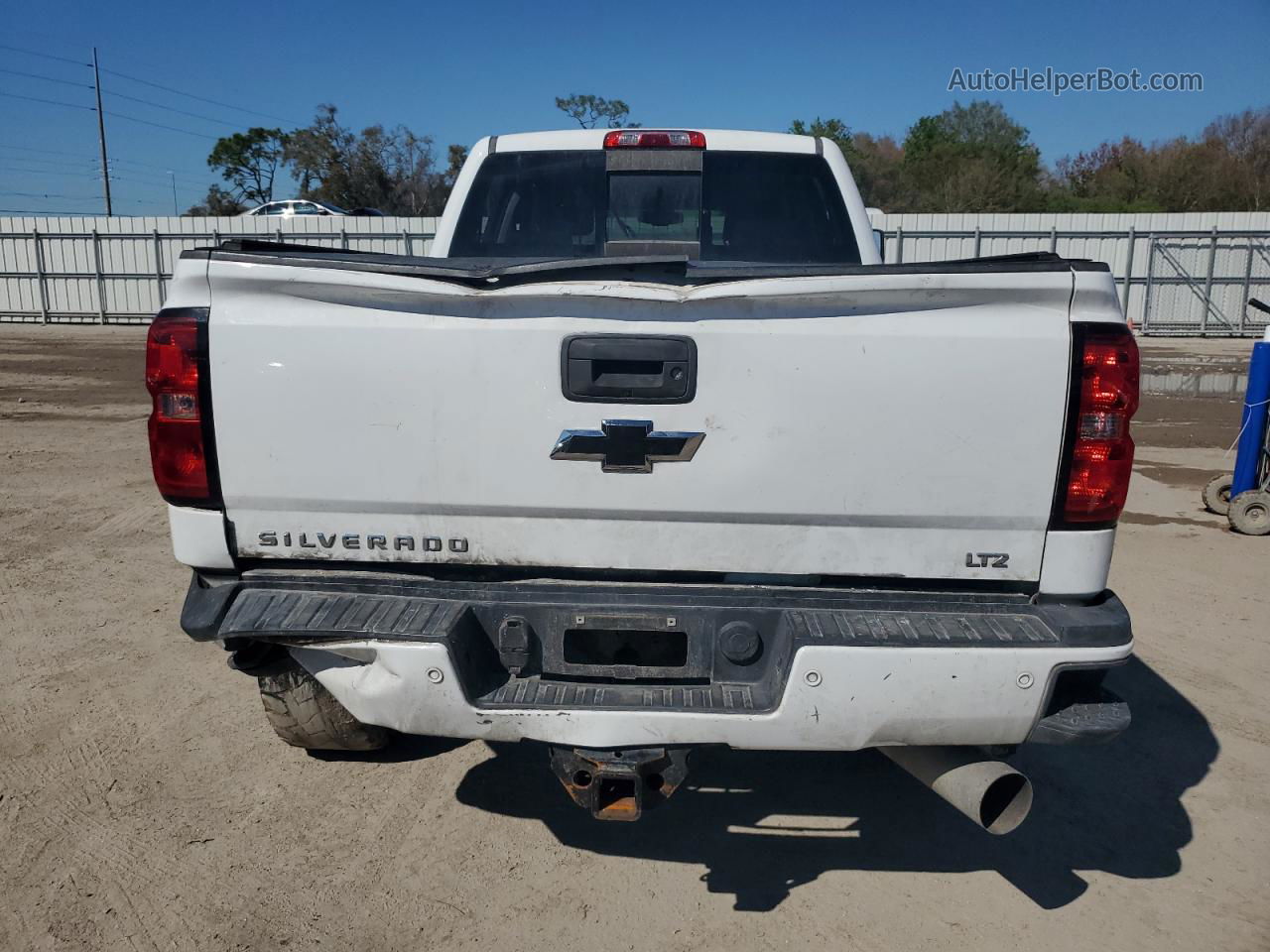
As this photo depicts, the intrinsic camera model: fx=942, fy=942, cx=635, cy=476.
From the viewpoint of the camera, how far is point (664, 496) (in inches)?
93.7

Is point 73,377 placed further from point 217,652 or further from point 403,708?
point 403,708

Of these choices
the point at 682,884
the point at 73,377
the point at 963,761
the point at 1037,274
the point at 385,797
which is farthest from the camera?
the point at 73,377

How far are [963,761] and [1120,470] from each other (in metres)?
0.84

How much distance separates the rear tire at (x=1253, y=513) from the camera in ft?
22.0

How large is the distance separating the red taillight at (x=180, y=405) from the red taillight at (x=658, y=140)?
87.0 inches

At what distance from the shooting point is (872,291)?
2.28m

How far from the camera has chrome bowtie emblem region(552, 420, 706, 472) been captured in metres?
2.34

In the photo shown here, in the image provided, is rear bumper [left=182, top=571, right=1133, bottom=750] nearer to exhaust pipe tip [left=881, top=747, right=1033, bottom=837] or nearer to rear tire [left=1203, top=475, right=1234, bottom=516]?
exhaust pipe tip [left=881, top=747, right=1033, bottom=837]

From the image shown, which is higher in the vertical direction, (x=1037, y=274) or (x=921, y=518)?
(x=1037, y=274)

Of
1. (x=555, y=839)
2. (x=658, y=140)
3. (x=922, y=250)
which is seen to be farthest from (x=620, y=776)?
(x=922, y=250)

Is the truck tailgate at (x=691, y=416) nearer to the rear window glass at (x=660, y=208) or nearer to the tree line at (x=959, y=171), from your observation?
the rear window glass at (x=660, y=208)

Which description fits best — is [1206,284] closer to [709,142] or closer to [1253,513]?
[1253,513]

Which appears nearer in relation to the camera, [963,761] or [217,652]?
[963,761]

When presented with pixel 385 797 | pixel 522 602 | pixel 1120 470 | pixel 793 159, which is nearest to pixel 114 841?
pixel 385 797
